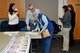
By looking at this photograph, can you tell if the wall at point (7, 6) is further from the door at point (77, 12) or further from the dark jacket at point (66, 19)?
the dark jacket at point (66, 19)

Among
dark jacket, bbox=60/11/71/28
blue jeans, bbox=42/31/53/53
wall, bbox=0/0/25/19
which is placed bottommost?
blue jeans, bbox=42/31/53/53

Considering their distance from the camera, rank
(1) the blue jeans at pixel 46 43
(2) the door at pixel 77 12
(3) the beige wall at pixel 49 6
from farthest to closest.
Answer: (3) the beige wall at pixel 49 6 → (2) the door at pixel 77 12 → (1) the blue jeans at pixel 46 43

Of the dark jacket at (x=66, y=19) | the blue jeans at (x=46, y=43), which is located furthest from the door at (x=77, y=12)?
the blue jeans at (x=46, y=43)

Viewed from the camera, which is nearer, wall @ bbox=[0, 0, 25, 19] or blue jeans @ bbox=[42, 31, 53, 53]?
blue jeans @ bbox=[42, 31, 53, 53]

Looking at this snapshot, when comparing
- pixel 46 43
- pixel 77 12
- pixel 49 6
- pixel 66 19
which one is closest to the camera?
pixel 46 43

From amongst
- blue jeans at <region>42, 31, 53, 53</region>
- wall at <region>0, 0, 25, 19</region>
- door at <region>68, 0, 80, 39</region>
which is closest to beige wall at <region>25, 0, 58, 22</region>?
wall at <region>0, 0, 25, 19</region>

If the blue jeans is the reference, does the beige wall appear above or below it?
above

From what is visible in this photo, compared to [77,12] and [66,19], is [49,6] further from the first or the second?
[66,19]

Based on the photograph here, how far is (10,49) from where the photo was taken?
12.4 ft

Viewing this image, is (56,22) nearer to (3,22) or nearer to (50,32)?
(3,22)

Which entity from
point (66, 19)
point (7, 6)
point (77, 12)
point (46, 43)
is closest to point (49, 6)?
point (77, 12)

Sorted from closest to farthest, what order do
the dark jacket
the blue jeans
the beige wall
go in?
the blue jeans < the dark jacket < the beige wall

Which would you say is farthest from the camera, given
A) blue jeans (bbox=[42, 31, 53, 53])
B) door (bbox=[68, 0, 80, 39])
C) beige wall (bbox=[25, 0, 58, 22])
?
beige wall (bbox=[25, 0, 58, 22])

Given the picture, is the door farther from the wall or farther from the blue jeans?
the blue jeans
